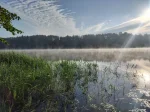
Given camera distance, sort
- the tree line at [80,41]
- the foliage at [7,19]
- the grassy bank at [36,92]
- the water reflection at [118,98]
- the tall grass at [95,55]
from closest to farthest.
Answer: the grassy bank at [36,92]
the water reflection at [118,98]
the foliage at [7,19]
the tall grass at [95,55]
the tree line at [80,41]

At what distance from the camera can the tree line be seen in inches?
4464

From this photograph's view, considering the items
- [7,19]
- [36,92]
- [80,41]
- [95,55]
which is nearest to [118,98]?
[36,92]

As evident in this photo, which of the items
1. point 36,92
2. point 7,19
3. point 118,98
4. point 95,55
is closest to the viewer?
point 118,98

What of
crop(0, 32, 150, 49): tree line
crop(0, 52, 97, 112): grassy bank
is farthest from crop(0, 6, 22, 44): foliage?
crop(0, 32, 150, 49): tree line

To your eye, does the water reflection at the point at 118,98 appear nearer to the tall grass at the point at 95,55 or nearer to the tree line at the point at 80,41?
the tall grass at the point at 95,55

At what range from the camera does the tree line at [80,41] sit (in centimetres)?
11338

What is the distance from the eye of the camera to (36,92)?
32.3 feet

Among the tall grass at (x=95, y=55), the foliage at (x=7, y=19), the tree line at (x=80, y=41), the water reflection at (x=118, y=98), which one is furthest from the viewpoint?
the tree line at (x=80, y=41)

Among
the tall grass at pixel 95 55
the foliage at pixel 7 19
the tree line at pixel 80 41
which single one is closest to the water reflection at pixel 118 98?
the foliage at pixel 7 19

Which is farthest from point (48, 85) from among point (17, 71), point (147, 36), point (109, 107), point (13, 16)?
point (147, 36)

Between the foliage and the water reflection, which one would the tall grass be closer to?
the foliage

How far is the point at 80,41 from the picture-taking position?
4678 inches

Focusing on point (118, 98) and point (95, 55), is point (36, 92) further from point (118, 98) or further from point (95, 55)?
point (95, 55)

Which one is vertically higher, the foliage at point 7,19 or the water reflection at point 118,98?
the foliage at point 7,19
